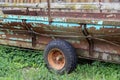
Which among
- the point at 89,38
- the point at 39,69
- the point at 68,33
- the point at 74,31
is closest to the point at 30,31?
the point at 39,69

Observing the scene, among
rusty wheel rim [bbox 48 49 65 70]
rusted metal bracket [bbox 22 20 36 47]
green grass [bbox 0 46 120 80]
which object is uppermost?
rusted metal bracket [bbox 22 20 36 47]

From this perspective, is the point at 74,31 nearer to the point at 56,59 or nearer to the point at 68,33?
the point at 68,33

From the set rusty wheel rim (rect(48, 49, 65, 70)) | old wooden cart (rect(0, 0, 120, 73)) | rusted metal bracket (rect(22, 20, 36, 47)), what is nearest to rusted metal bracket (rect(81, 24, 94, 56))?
old wooden cart (rect(0, 0, 120, 73))

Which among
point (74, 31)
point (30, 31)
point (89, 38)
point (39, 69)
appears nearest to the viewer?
point (89, 38)

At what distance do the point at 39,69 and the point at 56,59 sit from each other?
1.46 feet

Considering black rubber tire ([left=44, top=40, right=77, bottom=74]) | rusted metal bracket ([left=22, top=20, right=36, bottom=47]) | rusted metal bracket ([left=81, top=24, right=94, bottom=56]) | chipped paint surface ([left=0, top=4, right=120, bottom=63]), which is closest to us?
chipped paint surface ([left=0, top=4, right=120, bottom=63])

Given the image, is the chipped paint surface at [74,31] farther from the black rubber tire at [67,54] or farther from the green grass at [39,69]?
the green grass at [39,69]

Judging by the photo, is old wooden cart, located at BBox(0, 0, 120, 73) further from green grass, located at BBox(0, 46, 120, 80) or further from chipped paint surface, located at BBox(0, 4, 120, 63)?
green grass, located at BBox(0, 46, 120, 80)

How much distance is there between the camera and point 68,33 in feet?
23.0

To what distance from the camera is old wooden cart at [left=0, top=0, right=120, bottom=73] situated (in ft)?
21.3

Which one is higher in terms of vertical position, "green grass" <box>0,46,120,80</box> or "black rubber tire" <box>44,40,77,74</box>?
"black rubber tire" <box>44,40,77,74</box>

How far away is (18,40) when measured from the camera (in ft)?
27.9

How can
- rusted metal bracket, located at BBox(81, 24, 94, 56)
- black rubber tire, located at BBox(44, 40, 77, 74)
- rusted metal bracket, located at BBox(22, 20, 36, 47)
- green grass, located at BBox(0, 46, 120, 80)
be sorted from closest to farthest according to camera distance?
rusted metal bracket, located at BBox(81, 24, 94, 56) < green grass, located at BBox(0, 46, 120, 80) < black rubber tire, located at BBox(44, 40, 77, 74) < rusted metal bracket, located at BBox(22, 20, 36, 47)

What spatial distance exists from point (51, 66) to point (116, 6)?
1998mm
